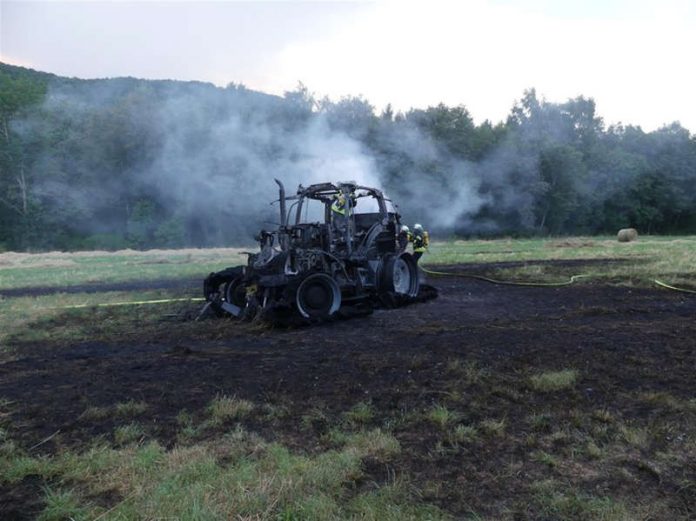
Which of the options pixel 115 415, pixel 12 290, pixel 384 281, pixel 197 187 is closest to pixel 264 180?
pixel 197 187

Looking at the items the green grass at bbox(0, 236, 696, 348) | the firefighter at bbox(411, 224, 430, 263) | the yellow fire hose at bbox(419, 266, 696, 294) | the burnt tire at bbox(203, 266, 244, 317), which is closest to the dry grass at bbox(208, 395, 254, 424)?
the green grass at bbox(0, 236, 696, 348)

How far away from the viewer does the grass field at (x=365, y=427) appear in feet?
10.6

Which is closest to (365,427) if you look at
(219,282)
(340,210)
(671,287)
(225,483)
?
(225,483)

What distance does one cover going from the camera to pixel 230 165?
26.1 m

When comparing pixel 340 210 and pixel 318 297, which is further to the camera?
pixel 340 210

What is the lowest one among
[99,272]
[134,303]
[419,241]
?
[134,303]

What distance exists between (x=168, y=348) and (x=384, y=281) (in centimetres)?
417

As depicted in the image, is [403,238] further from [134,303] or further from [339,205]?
[134,303]

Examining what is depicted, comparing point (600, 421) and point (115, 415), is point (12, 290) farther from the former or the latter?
point (600, 421)

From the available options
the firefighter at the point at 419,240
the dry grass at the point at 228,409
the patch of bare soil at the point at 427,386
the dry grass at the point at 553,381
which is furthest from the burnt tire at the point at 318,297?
the dry grass at the point at 553,381

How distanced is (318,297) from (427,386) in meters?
3.70

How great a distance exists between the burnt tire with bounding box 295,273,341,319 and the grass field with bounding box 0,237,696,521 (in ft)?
1.71

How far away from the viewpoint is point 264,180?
86.6 feet

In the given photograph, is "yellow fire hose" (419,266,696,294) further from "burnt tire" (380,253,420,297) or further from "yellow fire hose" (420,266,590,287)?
"burnt tire" (380,253,420,297)
